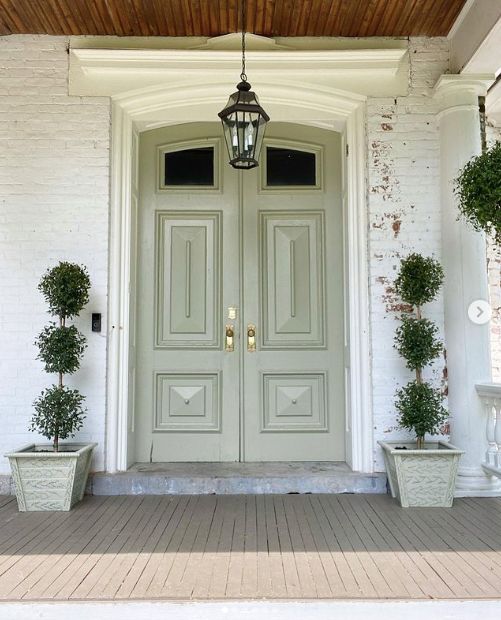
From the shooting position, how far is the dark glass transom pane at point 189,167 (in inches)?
166

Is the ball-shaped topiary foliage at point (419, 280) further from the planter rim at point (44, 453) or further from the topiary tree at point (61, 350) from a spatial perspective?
the planter rim at point (44, 453)

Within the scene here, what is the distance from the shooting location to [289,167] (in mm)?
4262

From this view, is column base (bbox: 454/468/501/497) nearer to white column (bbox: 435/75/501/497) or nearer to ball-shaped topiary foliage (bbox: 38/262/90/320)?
white column (bbox: 435/75/501/497)

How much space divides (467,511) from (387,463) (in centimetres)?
54

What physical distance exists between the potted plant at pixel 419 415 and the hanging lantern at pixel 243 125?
1.24 m


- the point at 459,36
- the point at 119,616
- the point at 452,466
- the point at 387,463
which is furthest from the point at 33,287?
the point at 459,36

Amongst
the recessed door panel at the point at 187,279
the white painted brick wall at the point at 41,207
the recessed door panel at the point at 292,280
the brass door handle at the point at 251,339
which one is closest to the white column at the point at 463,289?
the recessed door panel at the point at 292,280

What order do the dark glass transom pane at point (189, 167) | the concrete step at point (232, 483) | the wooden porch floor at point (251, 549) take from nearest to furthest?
1. the wooden porch floor at point (251, 549)
2. the concrete step at point (232, 483)
3. the dark glass transom pane at point (189, 167)

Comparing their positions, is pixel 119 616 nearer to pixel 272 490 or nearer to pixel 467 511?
pixel 272 490

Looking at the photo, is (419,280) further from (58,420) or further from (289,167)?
(58,420)

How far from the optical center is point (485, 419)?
363 centimetres

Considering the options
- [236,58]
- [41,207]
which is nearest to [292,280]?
[236,58]

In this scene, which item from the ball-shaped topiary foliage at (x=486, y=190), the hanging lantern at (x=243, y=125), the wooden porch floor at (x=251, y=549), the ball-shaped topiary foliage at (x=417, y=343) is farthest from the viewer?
the ball-shaped topiary foliage at (x=417, y=343)

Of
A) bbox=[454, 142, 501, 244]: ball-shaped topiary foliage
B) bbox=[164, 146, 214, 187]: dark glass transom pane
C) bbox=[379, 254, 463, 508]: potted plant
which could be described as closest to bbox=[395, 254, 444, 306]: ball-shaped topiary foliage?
bbox=[379, 254, 463, 508]: potted plant
